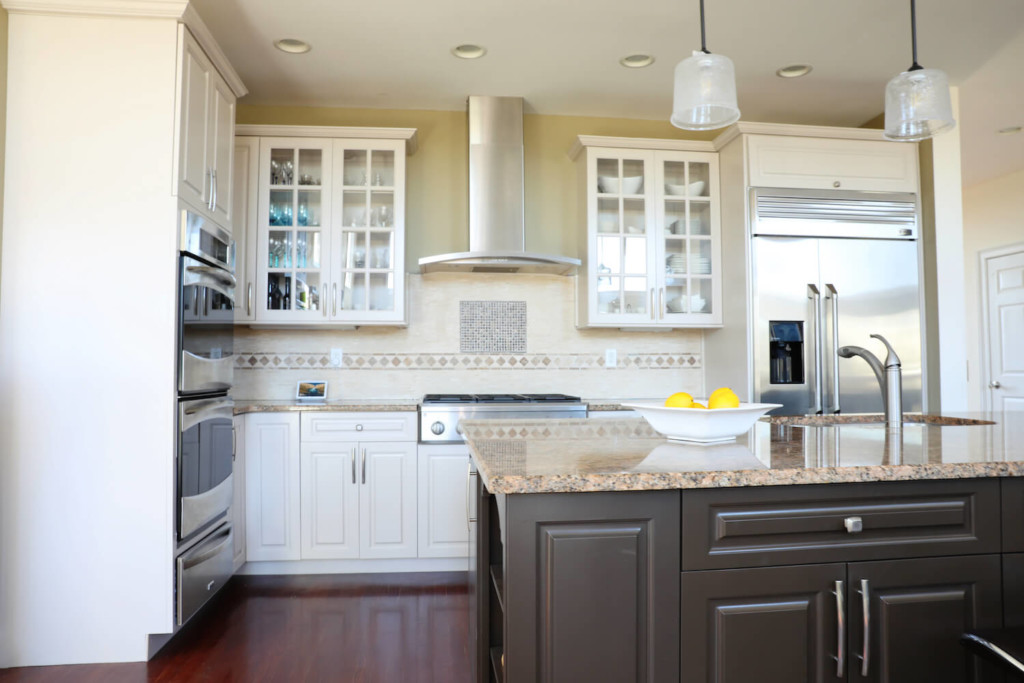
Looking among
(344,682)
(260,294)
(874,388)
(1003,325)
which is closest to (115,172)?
(260,294)

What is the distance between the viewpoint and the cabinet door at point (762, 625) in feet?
4.26

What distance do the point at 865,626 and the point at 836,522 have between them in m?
0.21

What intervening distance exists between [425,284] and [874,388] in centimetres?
260

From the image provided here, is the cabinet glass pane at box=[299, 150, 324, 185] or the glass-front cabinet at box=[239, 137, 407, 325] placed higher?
the cabinet glass pane at box=[299, 150, 324, 185]

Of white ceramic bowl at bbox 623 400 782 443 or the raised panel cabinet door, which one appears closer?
the raised panel cabinet door

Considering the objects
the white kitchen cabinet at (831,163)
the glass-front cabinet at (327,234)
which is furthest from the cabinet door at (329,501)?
the white kitchen cabinet at (831,163)

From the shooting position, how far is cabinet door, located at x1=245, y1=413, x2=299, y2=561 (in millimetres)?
3371

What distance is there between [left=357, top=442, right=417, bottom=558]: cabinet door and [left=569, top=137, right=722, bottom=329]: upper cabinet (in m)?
1.36

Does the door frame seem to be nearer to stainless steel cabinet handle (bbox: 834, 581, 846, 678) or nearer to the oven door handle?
stainless steel cabinet handle (bbox: 834, 581, 846, 678)

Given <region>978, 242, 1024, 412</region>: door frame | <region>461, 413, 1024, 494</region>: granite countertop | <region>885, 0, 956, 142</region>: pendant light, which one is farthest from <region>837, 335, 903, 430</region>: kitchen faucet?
<region>978, 242, 1024, 412</region>: door frame

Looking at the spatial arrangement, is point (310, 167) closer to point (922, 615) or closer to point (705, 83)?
point (705, 83)

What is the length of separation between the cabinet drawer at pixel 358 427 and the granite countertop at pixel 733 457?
1.50 meters

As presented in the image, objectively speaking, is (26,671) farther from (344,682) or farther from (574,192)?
(574,192)

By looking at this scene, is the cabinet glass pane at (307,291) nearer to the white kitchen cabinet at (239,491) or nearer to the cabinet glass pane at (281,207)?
the cabinet glass pane at (281,207)
